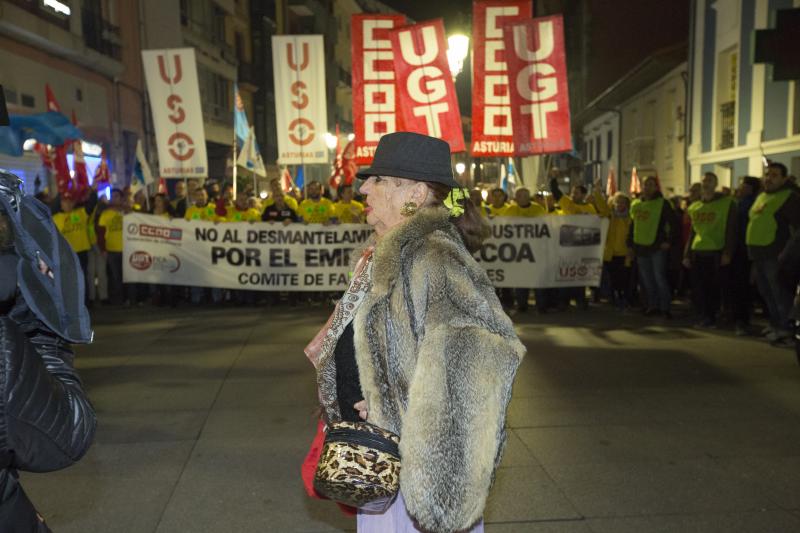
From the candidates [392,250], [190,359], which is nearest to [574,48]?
[190,359]

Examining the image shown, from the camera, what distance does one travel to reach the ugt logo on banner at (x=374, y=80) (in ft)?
42.1

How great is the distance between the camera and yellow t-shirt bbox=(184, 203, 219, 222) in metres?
12.4

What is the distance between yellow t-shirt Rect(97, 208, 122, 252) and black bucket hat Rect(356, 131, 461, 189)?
35.9 feet

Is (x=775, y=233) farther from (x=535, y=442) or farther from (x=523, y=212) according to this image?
(x=535, y=442)

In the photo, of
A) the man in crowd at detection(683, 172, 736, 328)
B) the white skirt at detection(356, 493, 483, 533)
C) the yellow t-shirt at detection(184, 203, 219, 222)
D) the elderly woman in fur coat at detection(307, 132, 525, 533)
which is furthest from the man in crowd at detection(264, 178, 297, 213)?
the white skirt at detection(356, 493, 483, 533)

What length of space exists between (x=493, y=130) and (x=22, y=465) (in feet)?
37.5

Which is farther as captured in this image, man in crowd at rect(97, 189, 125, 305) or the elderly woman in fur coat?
man in crowd at rect(97, 189, 125, 305)

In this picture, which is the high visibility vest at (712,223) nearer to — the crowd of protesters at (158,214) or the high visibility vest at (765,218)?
the high visibility vest at (765,218)

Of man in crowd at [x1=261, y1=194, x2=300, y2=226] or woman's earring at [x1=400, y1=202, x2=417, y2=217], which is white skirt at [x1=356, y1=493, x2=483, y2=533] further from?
man in crowd at [x1=261, y1=194, x2=300, y2=226]

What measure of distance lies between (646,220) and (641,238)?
0.27 m

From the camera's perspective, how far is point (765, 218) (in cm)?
850

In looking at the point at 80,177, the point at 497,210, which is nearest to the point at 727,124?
the point at 497,210

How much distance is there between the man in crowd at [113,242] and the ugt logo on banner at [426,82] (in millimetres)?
5114

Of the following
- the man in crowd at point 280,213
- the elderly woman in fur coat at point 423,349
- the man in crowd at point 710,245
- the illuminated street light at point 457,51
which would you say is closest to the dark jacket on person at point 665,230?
the man in crowd at point 710,245
